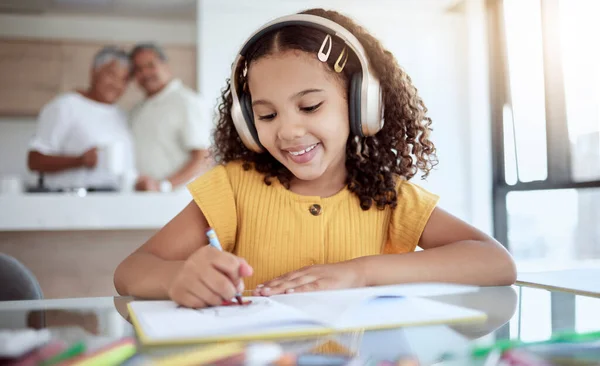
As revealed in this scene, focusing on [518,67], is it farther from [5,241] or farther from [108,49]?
[5,241]

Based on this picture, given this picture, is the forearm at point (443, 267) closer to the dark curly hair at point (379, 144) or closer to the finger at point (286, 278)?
the finger at point (286, 278)

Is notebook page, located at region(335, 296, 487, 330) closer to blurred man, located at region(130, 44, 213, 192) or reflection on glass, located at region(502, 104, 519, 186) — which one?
blurred man, located at region(130, 44, 213, 192)

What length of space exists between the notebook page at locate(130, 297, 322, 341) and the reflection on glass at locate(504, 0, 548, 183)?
351 centimetres

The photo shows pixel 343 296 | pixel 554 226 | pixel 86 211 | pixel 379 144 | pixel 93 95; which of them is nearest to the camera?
pixel 343 296

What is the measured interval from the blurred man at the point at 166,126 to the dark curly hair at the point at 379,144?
200 cm

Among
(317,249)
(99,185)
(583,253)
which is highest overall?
(99,185)

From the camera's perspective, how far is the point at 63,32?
509 cm

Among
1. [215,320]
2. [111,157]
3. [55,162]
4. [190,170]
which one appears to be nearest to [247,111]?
[215,320]

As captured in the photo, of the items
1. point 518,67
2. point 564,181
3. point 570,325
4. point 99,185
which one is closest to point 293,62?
point 570,325

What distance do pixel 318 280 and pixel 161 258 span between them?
11.9 inches

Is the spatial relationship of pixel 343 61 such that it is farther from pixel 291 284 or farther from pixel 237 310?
pixel 237 310

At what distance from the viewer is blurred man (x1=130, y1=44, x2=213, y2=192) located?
134 inches

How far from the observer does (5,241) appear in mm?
2732

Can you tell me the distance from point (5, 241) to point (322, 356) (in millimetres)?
2687
